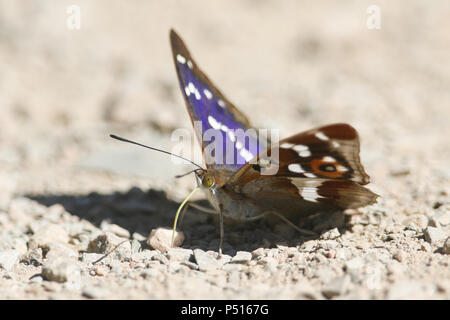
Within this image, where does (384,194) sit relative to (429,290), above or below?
above

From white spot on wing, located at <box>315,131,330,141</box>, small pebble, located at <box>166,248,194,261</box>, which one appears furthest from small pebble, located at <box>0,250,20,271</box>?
white spot on wing, located at <box>315,131,330,141</box>

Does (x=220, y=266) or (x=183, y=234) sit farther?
(x=183, y=234)

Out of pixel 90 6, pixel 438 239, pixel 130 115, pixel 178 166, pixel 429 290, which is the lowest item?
pixel 429 290

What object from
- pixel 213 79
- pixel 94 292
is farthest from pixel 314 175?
pixel 213 79

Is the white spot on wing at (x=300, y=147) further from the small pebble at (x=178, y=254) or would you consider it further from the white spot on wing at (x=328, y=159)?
the small pebble at (x=178, y=254)

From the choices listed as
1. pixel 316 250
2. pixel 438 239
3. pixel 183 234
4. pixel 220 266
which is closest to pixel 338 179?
pixel 316 250

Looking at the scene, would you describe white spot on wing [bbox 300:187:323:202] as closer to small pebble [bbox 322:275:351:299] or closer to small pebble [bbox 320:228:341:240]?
small pebble [bbox 320:228:341:240]

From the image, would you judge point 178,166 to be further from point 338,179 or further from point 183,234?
Answer: point 338,179
